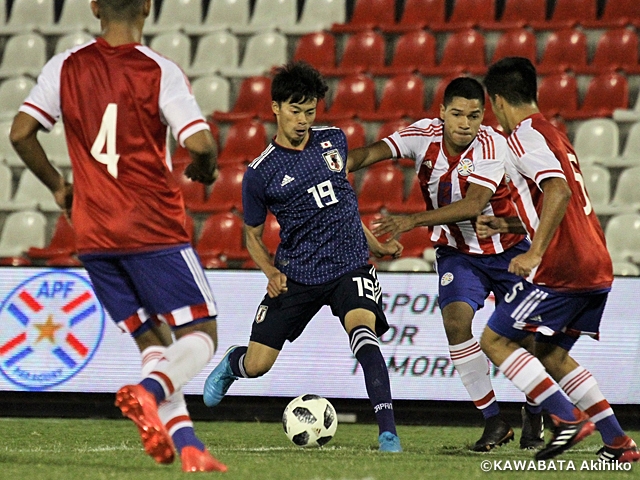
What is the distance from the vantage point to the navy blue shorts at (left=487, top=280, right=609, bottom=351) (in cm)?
532

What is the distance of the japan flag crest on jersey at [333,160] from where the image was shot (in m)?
6.53

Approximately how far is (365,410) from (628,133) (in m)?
4.68

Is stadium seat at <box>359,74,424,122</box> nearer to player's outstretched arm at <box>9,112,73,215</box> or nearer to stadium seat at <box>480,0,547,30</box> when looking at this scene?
stadium seat at <box>480,0,547,30</box>

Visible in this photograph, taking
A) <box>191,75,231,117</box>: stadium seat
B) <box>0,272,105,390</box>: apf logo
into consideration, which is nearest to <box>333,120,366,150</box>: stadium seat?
<box>191,75,231,117</box>: stadium seat

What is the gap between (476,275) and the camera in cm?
665

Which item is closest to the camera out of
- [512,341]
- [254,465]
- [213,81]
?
[254,465]

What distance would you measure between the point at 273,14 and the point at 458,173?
7.05m

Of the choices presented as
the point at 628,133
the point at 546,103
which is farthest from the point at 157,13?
the point at 628,133

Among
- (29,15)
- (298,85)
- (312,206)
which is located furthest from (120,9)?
(29,15)

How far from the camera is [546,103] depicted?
37.5 feet

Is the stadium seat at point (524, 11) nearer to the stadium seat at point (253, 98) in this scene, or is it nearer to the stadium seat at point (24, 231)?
the stadium seat at point (253, 98)

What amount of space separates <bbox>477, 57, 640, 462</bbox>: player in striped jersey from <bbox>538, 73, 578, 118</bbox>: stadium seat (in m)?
6.00

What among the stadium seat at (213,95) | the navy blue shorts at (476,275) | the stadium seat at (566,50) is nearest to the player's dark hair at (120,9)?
the navy blue shorts at (476,275)

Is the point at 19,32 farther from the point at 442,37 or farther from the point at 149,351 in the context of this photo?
the point at 149,351
